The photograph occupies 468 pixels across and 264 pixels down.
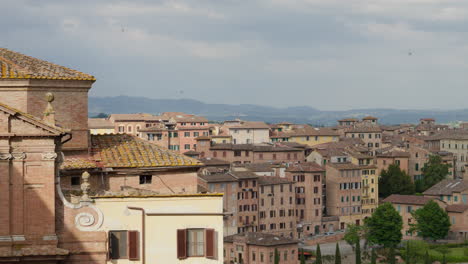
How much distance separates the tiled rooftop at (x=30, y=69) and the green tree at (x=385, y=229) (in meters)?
79.9

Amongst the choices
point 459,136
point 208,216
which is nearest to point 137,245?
point 208,216

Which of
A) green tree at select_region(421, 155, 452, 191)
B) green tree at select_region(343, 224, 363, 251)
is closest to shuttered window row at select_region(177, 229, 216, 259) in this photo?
green tree at select_region(343, 224, 363, 251)

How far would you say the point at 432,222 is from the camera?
363ft

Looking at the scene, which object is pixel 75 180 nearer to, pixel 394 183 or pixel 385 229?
pixel 385 229

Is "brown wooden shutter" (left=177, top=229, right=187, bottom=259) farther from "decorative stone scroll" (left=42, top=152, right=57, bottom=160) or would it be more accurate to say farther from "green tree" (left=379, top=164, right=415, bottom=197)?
"green tree" (left=379, top=164, right=415, bottom=197)

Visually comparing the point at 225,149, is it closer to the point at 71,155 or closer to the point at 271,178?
the point at 271,178

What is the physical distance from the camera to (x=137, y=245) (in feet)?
80.5

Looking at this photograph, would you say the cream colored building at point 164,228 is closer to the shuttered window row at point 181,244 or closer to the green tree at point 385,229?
the shuttered window row at point 181,244

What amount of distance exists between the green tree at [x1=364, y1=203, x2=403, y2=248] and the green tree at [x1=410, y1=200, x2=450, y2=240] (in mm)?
4787

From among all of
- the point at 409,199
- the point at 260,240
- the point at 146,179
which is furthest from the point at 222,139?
the point at 146,179

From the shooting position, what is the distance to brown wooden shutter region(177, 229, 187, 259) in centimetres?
2477

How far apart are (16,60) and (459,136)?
475ft

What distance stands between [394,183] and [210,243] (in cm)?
11153

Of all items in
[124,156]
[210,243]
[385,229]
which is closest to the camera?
[210,243]
